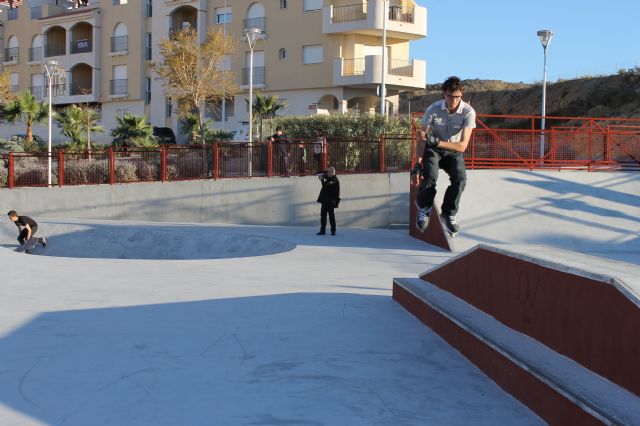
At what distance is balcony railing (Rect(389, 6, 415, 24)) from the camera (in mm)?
40775

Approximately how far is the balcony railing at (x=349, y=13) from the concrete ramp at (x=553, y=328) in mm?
34413

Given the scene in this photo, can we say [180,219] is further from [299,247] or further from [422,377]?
[422,377]

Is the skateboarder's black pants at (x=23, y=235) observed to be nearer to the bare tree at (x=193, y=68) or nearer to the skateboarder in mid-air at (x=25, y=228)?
the skateboarder in mid-air at (x=25, y=228)

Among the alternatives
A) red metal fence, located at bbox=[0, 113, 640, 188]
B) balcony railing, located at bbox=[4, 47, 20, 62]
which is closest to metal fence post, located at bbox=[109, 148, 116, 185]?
red metal fence, located at bbox=[0, 113, 640, 188]

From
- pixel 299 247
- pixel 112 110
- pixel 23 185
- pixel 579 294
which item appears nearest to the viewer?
pixel 579 294

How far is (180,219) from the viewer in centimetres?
2328

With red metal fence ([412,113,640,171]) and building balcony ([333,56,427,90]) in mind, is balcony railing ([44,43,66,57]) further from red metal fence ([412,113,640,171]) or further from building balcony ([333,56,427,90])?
red metal fence ([412,113,640,171])

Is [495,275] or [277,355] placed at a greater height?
[495,275]

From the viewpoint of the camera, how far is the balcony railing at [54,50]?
2226 inches

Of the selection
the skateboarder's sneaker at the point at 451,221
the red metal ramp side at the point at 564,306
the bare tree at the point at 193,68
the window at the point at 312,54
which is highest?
the window at the point at 312,54

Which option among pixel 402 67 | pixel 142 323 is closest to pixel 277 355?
pixel 142 323

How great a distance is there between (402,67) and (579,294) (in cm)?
3722

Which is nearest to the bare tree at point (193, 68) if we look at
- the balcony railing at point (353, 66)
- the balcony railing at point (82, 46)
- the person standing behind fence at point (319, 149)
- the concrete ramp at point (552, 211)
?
the balcony railing at point (353, 66)

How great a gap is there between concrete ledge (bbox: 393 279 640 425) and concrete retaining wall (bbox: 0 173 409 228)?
48.0 ft
